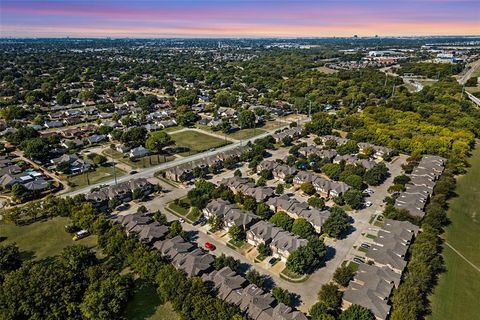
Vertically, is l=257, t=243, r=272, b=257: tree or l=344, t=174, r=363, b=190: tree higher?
l=344, t=174, r=363, b=190: tree

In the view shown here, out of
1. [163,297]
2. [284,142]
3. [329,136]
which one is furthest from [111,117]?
[163,297]

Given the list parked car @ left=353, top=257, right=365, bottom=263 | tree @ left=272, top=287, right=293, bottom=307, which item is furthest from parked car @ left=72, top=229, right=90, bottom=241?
parked car @ left=353, top=257, right=365, bottom=263


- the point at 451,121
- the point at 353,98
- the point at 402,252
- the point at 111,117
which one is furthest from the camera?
the point at 353,98

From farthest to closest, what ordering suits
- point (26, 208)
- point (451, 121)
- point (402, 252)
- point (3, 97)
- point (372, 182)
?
point (3, 97) → point (451, 121) → point (372, 182) → point (26, 208) → point (402, 252)

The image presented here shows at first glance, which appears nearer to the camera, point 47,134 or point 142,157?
point 142,157

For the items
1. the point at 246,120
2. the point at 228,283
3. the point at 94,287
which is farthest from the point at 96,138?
the point at 228,283

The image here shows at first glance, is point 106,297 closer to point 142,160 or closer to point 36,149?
point 142,160

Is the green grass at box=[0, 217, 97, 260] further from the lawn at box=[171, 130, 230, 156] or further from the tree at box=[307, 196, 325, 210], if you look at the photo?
the lawn at box=[171, 130, 230, 156]

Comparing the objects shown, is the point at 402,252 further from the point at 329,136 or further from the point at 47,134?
the point at 47,134
